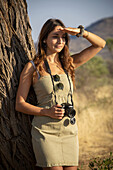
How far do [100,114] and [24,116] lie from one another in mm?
4577

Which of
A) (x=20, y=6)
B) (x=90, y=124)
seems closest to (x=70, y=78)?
(x=20, y=6)

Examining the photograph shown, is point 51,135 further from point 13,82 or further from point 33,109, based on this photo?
point 13,82

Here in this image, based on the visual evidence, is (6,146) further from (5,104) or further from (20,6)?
(20,6)

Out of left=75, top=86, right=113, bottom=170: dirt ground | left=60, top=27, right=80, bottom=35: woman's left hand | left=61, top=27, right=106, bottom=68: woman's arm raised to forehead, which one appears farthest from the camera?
left=75, top=86, right=113, bottom=170: dirt ground

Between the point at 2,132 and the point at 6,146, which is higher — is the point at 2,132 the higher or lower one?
the higher one

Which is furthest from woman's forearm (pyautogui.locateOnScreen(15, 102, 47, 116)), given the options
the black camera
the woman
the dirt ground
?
the dirt ground

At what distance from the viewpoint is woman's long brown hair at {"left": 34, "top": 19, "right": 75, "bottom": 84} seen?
2088 millimetres

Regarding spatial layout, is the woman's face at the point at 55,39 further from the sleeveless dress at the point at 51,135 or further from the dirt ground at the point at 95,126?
the dirt ground at the point at 95,126

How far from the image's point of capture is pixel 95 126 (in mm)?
6199

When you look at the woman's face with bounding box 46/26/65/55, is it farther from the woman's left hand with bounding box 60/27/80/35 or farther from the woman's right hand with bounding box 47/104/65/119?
the woman's right hand with bounding box 47/104/65/119

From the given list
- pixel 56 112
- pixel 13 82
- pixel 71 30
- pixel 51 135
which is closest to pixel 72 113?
pixel 56 112

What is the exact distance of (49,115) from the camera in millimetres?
1928

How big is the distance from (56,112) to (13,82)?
63 centimetres

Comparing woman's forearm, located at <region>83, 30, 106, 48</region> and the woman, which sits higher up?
woman's forearm, located at <region>83, 30, 106, 48</region>
